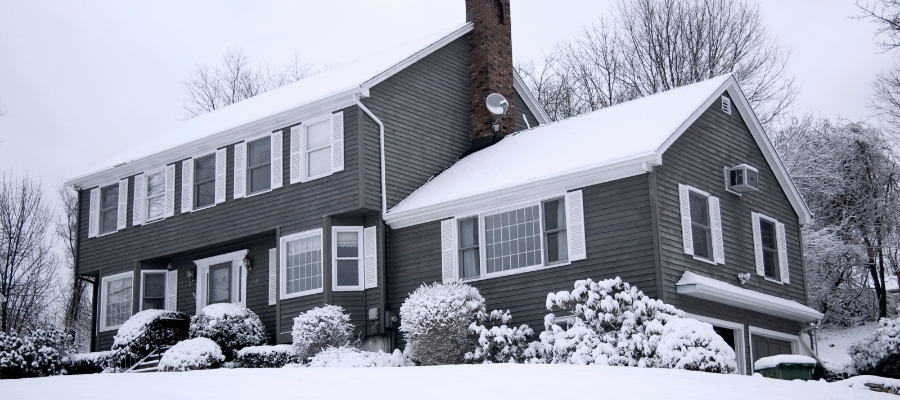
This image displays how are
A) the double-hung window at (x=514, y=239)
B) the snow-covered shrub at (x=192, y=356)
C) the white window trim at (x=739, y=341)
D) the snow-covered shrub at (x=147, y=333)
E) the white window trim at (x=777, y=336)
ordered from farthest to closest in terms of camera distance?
the snow-covered shrub at (x=147, y=333) → the snow-covered shrub at (x=192, y=356) → the white window trim at (x=777, y=336) → the white window trim at (x=739, y=341) → the double-hung window at (x=514, y=239)

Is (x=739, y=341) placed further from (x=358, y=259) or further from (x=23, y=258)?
(x=23, y=258)

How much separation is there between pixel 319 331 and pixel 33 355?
7.74m

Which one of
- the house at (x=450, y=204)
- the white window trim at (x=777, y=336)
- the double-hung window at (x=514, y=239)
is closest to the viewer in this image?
the house at (x=450, y=204)

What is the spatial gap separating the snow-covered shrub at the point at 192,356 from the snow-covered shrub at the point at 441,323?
442cm

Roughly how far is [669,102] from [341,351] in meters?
8.43

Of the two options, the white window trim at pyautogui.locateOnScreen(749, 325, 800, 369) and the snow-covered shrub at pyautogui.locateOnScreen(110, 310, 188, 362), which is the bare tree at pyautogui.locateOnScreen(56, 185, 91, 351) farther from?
the white window trim at pyautogui.locateOnScreen(749, 325, 800, 369)

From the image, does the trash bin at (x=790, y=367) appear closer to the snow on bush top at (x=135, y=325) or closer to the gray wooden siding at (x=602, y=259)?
the gray wooden siding at (x=602, y=259)

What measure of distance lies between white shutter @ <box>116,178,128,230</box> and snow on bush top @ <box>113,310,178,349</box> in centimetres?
345

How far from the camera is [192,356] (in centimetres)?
2105

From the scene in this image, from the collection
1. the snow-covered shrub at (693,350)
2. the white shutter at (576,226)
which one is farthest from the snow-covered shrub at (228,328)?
the snow-covered shrub at (693,350)

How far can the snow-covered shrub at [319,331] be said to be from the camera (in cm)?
2044

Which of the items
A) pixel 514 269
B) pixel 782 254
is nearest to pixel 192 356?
pixel 514 269

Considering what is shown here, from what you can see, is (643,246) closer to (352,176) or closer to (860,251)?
(352,176)

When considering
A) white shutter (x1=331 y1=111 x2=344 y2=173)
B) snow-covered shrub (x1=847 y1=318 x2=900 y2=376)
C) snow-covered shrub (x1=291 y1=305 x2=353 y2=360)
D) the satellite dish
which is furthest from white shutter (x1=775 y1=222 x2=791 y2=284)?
white shutter (x1=331 y1=111 x2=344 y2=173)
